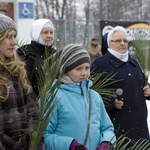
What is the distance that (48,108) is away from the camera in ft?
5.95

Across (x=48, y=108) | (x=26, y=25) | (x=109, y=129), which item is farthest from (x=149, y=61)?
(x=26, y=25)

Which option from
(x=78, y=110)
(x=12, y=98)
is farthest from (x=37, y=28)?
(x=12, y=98)

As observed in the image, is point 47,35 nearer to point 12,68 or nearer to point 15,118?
point 12,68

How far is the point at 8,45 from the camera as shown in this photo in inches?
90.9

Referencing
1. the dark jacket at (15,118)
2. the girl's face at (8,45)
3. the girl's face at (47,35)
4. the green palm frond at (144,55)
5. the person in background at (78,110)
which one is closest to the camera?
the dark jacket at (15,118)

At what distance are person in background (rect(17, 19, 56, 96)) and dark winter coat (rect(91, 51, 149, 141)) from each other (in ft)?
1.57

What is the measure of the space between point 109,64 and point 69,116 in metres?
1.22

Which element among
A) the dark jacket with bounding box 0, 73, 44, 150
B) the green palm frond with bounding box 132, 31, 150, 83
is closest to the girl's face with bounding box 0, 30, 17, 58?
the dark jacket with bounding box 0, 73, 44, 150

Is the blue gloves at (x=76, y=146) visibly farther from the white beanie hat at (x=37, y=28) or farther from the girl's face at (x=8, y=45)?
the white beanie hat at (x=37, y=28)

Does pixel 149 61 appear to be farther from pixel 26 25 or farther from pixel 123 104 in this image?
pixel 26 25

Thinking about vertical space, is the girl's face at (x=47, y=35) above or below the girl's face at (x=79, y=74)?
above

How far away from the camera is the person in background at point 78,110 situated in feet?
8.21

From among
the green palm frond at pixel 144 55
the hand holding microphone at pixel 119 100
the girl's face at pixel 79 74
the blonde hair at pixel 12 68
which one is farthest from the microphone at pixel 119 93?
the blonde hair at pixel 12 68

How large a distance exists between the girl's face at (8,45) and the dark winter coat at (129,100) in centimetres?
136
